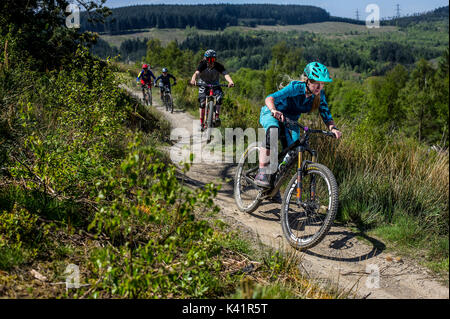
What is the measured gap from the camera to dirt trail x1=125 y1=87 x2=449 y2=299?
292 centimetres

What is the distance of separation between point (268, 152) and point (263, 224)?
3.39ft

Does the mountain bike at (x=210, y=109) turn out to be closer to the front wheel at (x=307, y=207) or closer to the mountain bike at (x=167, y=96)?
the front wheel at (x=307, y=207)

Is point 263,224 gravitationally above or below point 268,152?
below

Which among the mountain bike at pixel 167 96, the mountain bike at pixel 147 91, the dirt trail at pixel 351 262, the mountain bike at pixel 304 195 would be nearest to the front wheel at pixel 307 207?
the mountain bike at pixel 304 195

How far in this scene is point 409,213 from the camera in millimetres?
4238

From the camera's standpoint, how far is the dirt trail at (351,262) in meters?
2.92

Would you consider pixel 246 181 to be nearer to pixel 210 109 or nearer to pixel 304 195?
pixel 304 195

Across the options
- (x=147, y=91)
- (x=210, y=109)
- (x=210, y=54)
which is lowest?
(x=210, y=109)

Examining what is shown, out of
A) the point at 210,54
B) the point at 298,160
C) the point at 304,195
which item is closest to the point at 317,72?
the point at 298,160

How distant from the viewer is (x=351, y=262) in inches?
146

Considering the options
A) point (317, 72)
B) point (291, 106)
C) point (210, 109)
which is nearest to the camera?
point (317, 72)
